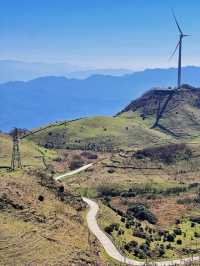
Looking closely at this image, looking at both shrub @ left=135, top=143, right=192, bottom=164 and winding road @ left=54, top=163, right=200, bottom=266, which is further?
shrub @ left=135, top=143, right=192, bottom=164

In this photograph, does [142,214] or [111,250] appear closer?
[111,250]

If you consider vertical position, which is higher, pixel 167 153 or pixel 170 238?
pixel 167 153

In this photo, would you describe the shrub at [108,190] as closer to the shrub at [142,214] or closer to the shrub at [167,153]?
the shrub at [142,214]

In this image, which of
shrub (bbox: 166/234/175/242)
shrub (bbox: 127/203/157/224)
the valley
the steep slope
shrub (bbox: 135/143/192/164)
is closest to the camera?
the steep slope

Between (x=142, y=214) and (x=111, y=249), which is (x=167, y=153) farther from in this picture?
(x=111, y=249)

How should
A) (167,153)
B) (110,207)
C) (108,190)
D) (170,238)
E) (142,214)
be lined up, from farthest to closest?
(167,153), (108,190), (110,207), (142,214), (170,238)

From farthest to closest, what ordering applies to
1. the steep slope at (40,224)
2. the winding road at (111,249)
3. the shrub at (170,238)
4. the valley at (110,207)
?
the shrub at (170,238), the winding road at (111,249), the valley at (110,207), the steep slope at (40,224)

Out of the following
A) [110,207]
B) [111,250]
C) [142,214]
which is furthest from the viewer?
[110,207]

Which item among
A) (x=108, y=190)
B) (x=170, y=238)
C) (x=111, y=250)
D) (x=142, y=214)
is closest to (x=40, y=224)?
(x=111, y=250)

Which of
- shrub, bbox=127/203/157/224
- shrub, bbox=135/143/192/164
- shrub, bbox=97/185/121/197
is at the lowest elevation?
shrub, bbox=127/203/157/224

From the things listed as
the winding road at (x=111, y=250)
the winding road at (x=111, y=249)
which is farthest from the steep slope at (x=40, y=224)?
the winding road at (x=111, y=250)

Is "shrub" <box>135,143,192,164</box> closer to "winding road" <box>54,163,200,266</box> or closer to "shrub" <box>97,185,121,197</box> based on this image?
"shrub" <box>97,185,121,197</box>

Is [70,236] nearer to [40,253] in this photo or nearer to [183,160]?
[40,253]

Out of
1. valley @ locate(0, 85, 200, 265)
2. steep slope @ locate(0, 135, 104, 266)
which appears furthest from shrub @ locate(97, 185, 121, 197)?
steep slope @ locate(0, 135, 104, 266)
